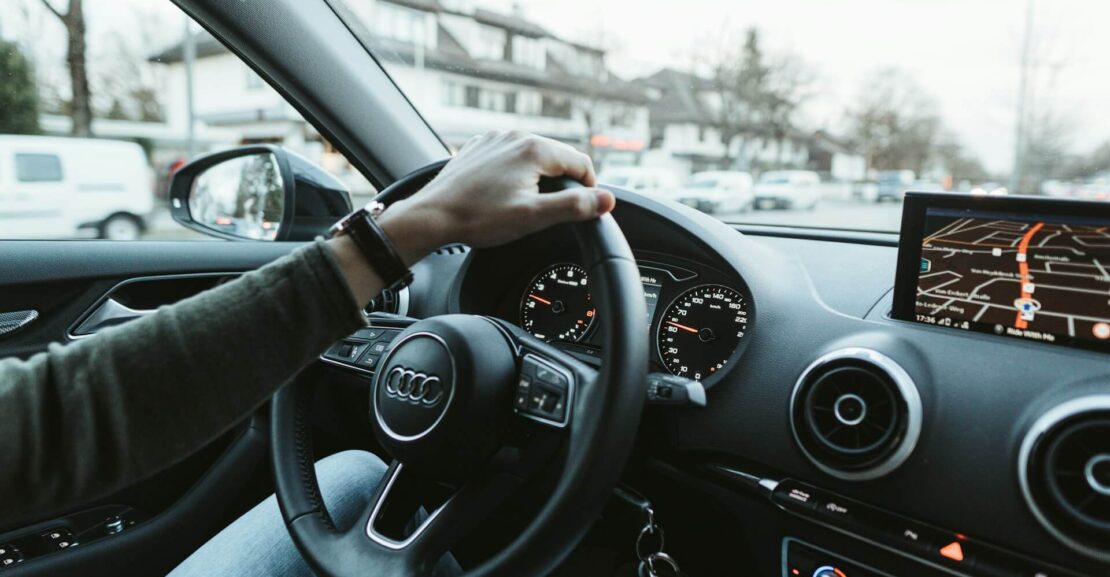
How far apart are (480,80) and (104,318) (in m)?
1.42

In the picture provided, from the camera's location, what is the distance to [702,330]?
1.87m

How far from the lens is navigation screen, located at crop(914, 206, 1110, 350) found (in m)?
1.39

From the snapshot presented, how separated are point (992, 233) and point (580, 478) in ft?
3.31

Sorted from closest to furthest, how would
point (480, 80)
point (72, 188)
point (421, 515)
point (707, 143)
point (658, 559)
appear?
point (421, 515)
point (658, 559)
point (707, 143)
point (480, 80)
point (72, 188)

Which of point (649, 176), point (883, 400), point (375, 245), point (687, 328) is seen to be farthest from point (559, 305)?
point (375, 245)

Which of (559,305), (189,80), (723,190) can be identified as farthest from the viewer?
(189,80)

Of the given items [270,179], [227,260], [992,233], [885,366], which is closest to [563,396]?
[885,366]

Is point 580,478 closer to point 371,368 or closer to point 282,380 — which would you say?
point 282,380

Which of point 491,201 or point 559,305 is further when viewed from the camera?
point 559,305

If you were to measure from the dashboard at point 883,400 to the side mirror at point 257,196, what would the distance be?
3.42 ft

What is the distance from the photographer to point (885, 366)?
4.85 ft

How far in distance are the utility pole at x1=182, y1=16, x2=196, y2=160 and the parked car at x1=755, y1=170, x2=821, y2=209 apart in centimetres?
174

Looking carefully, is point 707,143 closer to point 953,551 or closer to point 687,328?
point 687,328

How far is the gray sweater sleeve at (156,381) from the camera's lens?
832 mm
